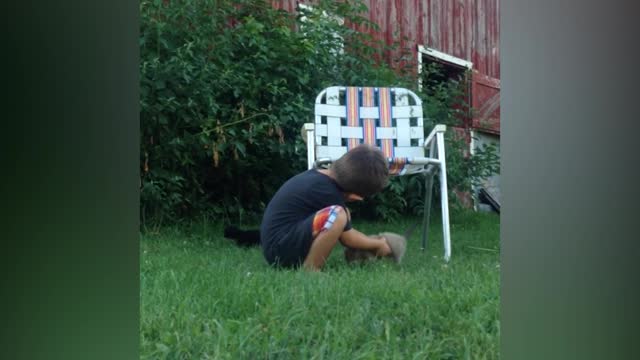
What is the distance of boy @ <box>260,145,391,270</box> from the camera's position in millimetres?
2330

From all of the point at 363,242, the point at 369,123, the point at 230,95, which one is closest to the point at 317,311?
the point at 363,242

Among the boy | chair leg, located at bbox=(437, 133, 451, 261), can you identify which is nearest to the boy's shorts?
the boy

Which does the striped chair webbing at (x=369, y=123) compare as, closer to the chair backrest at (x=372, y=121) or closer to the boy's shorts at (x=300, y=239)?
the chair backrest at (x=372, y=121)

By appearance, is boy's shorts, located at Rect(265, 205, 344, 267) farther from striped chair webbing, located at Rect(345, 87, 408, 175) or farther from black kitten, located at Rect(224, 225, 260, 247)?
striped chair webbing, located at Rect(345, 87, 408, 175)

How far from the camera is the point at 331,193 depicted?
8.24 feet

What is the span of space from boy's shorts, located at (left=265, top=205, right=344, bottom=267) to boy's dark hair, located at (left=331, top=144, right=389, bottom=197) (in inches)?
8.2

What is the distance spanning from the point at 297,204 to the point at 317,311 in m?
1.11

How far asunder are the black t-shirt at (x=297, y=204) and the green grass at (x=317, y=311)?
0.15 metres

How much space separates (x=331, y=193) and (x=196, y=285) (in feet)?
3.00
